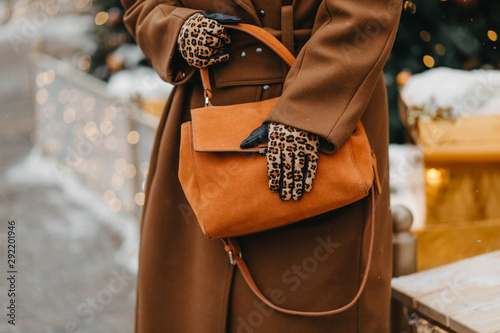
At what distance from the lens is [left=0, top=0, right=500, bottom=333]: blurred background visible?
2.72 metres

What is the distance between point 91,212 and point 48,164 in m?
1.27

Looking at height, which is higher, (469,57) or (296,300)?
(469,57)

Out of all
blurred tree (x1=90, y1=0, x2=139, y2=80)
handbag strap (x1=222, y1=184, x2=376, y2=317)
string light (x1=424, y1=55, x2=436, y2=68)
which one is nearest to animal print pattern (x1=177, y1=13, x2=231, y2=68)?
handbag strap (x1=222, y1=184, x2=376, y2=317)

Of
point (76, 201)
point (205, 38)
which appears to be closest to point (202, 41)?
point (205, 38)

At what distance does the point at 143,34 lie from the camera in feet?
5.02

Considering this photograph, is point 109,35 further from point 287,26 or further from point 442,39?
point 287,26

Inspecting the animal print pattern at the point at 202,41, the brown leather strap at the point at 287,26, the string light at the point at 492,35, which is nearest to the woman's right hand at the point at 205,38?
the animal print pattern at the point at 202,41

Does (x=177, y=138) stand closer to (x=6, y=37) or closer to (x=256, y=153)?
(x=256, y=153)

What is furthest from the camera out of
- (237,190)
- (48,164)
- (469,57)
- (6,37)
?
(6,37)

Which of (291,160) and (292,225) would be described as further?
(292,225)

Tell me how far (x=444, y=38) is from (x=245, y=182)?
7.10 ft

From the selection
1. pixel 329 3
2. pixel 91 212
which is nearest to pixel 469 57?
pixel 329 3

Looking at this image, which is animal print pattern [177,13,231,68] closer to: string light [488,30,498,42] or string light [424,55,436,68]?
string light [488,30,498,42]

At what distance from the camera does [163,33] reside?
1.43 meters
